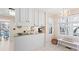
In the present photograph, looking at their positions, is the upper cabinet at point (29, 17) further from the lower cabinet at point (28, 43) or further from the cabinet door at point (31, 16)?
the lower cabinet at point (28, 43)

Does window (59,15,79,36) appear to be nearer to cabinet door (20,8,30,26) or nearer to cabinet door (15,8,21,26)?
cabinet door (20,8,30,26)

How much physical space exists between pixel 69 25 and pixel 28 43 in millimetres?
940

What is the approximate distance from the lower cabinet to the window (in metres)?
0.52

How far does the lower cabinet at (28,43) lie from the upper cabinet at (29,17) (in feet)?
0.93

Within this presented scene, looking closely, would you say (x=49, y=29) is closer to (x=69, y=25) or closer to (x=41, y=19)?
(x=41, y=19)

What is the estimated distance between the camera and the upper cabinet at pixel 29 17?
2.21m

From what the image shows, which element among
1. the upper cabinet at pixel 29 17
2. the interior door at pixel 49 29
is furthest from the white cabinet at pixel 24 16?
the interior door at pixel 49 29

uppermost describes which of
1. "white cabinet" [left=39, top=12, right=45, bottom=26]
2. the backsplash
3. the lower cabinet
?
"white cabinet" [left=39, top=12, right=45, bottom=26]

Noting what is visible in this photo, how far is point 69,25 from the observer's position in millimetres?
2191

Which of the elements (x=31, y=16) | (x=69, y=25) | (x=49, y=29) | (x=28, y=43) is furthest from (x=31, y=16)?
(x=69, y=25)

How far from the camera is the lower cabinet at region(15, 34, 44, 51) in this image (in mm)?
2189

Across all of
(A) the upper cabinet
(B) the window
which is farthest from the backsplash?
(B) the window
